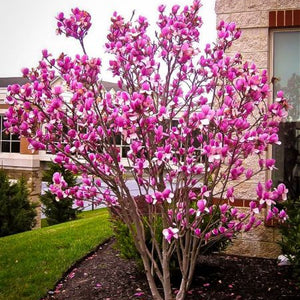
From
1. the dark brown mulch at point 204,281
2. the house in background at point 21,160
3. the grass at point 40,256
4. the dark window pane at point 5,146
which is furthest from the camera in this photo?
the dark window pane at point 5,146

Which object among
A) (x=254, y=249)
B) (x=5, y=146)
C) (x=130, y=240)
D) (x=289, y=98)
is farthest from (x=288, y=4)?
(x=5, y=146)

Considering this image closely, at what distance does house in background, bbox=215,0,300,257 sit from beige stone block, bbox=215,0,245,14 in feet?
0.09

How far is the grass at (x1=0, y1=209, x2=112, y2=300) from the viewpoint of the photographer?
4480mm

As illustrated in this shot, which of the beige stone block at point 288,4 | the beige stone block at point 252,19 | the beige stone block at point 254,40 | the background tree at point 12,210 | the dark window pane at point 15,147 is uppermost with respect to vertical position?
the beige stone block at point 288,4

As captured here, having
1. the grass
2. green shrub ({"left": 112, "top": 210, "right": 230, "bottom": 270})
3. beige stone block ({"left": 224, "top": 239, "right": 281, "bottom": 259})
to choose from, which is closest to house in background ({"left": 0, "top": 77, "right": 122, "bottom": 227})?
the grass

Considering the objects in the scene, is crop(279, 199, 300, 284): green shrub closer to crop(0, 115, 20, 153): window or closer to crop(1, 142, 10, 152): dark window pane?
crop(0, 115, 20, 153): window

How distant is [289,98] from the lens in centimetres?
523

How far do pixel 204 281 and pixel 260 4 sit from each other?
323cm

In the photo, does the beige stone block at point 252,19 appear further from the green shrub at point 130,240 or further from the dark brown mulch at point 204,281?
the dark brown mulch at point 204,281

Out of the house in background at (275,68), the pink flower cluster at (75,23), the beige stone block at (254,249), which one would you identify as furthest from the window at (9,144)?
the pink flower cluster at (75,23)

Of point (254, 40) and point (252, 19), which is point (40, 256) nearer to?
point (254, 40)

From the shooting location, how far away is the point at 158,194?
9.83ft

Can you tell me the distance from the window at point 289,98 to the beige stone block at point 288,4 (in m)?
0.28

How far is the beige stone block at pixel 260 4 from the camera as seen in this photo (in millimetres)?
5152
